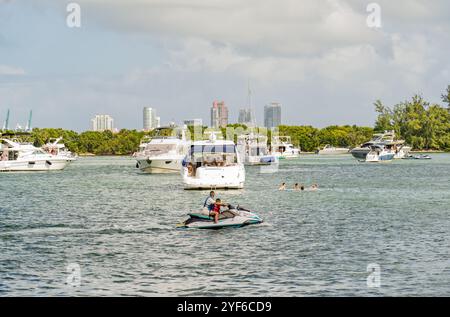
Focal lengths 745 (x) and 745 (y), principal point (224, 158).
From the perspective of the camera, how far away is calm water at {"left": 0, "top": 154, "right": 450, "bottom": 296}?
29.8 m

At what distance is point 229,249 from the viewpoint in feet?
124

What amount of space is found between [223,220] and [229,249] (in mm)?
6543

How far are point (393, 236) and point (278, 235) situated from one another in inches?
260

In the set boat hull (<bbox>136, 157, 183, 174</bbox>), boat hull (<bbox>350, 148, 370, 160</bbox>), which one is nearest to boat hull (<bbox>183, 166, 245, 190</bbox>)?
boat hull (<bbox>136, 157, 183, 174</bbox>)

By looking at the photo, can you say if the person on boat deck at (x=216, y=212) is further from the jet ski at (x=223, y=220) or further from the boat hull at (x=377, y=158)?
the boat hull at (x=377, y=158)

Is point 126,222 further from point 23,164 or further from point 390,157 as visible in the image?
point 390,157

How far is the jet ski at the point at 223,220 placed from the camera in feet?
144

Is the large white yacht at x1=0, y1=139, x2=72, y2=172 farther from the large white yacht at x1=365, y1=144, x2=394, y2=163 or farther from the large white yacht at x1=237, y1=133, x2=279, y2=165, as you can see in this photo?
the large white yacht at x1=365, y1=144, x2=394, y2=163

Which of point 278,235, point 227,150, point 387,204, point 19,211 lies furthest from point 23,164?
point 278,235

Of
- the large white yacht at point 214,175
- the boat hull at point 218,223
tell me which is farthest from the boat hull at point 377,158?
the boat hull at point 218,223

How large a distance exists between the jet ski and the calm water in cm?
55

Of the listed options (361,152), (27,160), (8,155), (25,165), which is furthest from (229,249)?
(361,152)

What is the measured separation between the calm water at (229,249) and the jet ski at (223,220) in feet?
1.82

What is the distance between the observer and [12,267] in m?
33.5
